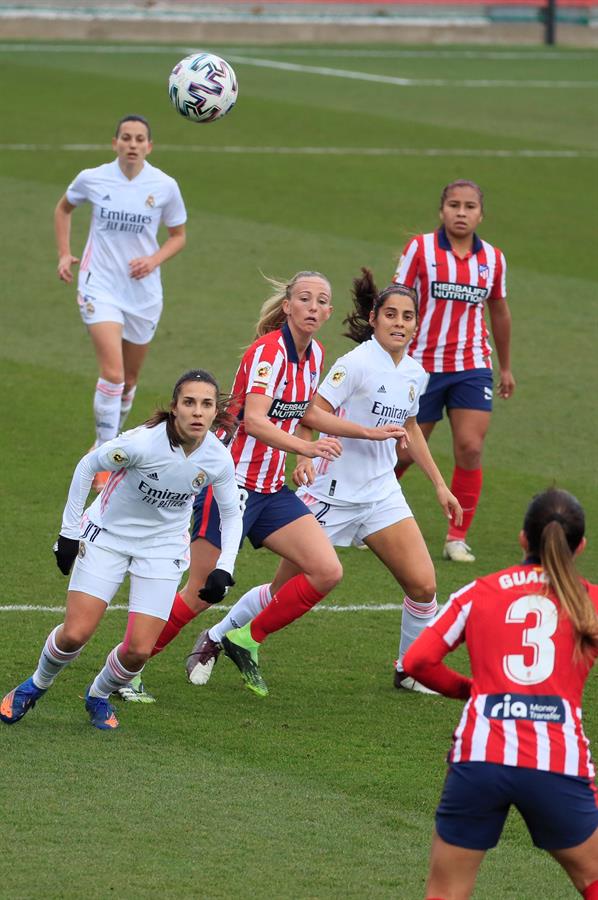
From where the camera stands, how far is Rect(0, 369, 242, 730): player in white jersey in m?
6.76

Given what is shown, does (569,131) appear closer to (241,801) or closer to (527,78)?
(527,78)

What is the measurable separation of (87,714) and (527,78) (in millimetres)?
26367

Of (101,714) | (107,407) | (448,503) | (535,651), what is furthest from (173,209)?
(535,651)

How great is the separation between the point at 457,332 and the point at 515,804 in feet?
18.7

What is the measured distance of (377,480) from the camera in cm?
787

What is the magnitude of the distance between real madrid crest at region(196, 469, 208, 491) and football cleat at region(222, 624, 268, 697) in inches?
46.0

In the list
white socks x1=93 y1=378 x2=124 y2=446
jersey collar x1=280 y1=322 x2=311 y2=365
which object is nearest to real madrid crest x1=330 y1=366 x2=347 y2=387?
jersey collar x1=280 y1=322 x2=311 y2=365

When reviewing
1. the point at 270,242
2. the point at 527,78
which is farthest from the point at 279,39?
the point at 270,242

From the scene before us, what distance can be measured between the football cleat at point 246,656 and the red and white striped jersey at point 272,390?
0.73 metres

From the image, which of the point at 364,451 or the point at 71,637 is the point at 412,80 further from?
the point at 71,637

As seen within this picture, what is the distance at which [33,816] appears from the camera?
6.13m

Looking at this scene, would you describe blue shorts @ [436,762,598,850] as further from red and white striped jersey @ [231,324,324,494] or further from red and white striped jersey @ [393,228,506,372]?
red and white striped jersey @ [393,228,506,372]

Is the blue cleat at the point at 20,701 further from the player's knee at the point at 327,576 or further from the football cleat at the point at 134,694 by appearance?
the player's knee at the point at 327,576

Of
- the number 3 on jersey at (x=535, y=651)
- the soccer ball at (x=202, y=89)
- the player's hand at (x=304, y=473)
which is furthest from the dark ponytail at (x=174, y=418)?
the soccer ball at (x=202, y=89)
